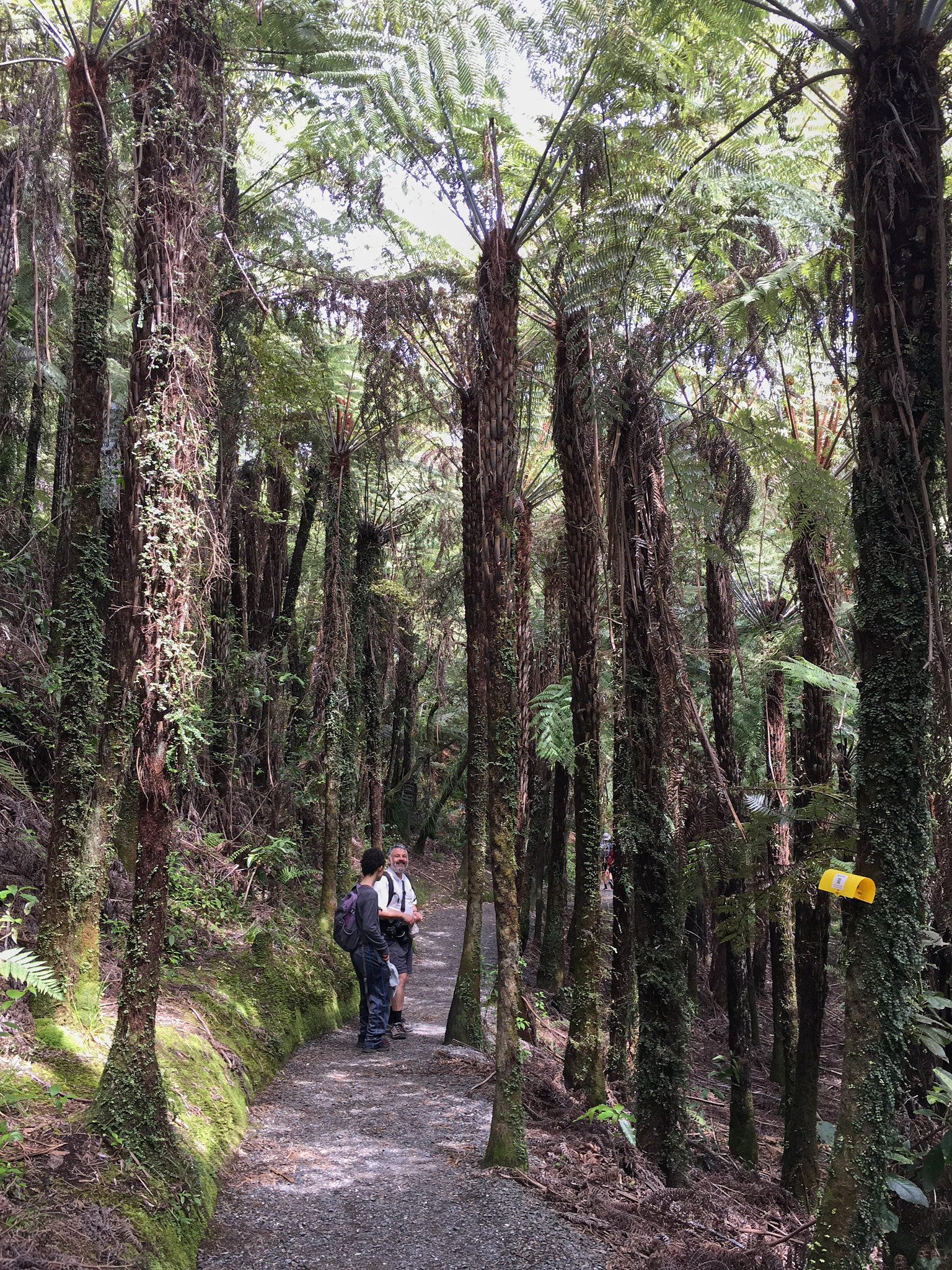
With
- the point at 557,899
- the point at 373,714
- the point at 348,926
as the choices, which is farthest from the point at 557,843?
the point at 348,926

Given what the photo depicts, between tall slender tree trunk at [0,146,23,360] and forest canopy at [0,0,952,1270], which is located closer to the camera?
forest canopy at [0,0,952,1270]

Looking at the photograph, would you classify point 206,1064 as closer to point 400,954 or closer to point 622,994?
point 400,954

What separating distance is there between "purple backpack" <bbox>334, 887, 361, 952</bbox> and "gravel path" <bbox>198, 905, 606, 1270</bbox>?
1.04 m

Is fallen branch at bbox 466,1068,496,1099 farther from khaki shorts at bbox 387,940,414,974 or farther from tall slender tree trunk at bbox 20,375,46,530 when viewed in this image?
tall slender tree trunk at bbox 20,375,46,530

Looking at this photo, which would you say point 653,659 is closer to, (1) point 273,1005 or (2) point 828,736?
(2) point 828,736

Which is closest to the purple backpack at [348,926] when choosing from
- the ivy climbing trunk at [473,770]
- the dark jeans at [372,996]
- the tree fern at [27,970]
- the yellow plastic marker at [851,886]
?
the dark jeans at [372,996]

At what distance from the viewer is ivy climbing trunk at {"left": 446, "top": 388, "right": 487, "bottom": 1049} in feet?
26.2

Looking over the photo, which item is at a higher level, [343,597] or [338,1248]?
[343,597]

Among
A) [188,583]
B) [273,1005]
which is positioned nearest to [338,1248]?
[188,583]

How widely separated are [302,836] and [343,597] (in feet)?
14.1

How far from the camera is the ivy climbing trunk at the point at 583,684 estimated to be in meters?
6.90

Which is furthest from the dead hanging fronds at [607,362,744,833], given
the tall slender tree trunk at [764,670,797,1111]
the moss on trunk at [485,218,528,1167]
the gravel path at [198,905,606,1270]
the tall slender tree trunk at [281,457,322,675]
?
the tall slender tree trunk at [281,457,322,675]

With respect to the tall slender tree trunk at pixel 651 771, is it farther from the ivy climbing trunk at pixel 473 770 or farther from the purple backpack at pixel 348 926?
the purple backpack at pixel 348 926

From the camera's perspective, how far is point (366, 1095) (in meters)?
6.77
